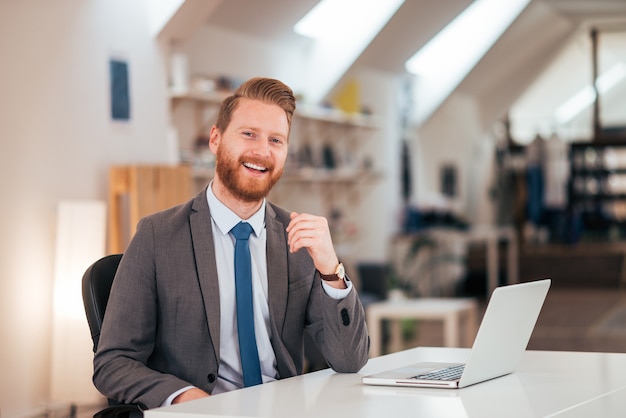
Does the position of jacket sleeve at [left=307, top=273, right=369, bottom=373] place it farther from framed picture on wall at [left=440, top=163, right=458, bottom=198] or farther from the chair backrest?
framed picture on wall at [left=440, top=163, right=458, bottom=198]

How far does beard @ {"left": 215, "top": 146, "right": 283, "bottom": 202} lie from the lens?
7.97 feet

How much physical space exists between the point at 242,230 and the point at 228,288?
15cm

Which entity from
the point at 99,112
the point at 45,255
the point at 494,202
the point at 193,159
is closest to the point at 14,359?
the point at 45,255

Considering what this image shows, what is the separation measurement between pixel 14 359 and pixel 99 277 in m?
2.76

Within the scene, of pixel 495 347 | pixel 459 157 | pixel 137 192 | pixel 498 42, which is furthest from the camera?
pixel 459 157

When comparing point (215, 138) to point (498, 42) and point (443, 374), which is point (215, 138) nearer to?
point (443, 374)

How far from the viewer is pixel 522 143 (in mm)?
15148

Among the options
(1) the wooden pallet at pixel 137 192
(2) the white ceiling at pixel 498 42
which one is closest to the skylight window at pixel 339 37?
(2) the white ceiling at pixel 498 42

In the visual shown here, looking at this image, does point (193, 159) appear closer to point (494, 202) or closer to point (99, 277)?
point (99, 277)

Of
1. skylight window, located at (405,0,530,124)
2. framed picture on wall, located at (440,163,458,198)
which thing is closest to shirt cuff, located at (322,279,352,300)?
skylight window, located at (405,0,530,124)

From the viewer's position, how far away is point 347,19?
8812 millimetres

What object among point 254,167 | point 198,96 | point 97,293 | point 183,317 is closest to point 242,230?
point 254,167

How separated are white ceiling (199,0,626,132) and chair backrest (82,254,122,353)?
4.73 m

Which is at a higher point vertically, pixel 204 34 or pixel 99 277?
pixel 204 34
